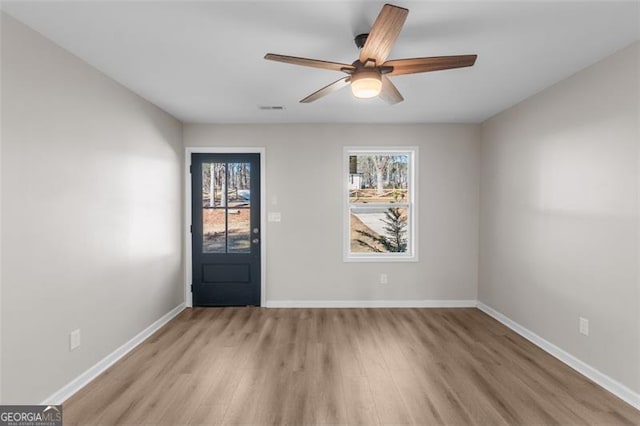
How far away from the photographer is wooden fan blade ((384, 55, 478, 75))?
1.83m

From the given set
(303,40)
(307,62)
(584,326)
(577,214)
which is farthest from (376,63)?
(584,326)

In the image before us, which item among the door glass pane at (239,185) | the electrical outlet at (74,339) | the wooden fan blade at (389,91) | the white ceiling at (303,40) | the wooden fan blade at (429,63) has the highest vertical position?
the white ceiling at (303,40)

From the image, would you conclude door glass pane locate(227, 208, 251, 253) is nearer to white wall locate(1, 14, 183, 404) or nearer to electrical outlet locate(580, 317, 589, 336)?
white wall locate(1, 14, 183, 404)

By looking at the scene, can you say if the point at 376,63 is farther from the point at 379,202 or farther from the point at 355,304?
the point at 355,304

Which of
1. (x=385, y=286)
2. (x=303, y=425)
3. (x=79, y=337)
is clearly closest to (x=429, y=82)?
(x=385, y=286)

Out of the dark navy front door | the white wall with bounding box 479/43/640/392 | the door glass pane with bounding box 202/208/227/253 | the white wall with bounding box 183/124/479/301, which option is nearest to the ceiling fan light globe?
the white wall with bounding box 479/43/640/392

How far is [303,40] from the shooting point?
7.16 feet

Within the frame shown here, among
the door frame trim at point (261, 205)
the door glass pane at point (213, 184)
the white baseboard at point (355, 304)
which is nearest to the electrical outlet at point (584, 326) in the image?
the white baseboard at point (355, 304)

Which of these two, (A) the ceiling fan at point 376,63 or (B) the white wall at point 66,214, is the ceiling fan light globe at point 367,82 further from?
(B) the white wall at point 66,214

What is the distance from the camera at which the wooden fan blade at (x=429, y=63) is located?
1829 mm

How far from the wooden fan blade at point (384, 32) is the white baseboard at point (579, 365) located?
285cm

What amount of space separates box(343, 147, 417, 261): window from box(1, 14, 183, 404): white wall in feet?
8.26

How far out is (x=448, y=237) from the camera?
14.2 ft

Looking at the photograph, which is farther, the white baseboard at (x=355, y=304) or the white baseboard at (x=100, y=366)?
the white baseboard at (x=355, y=304)
